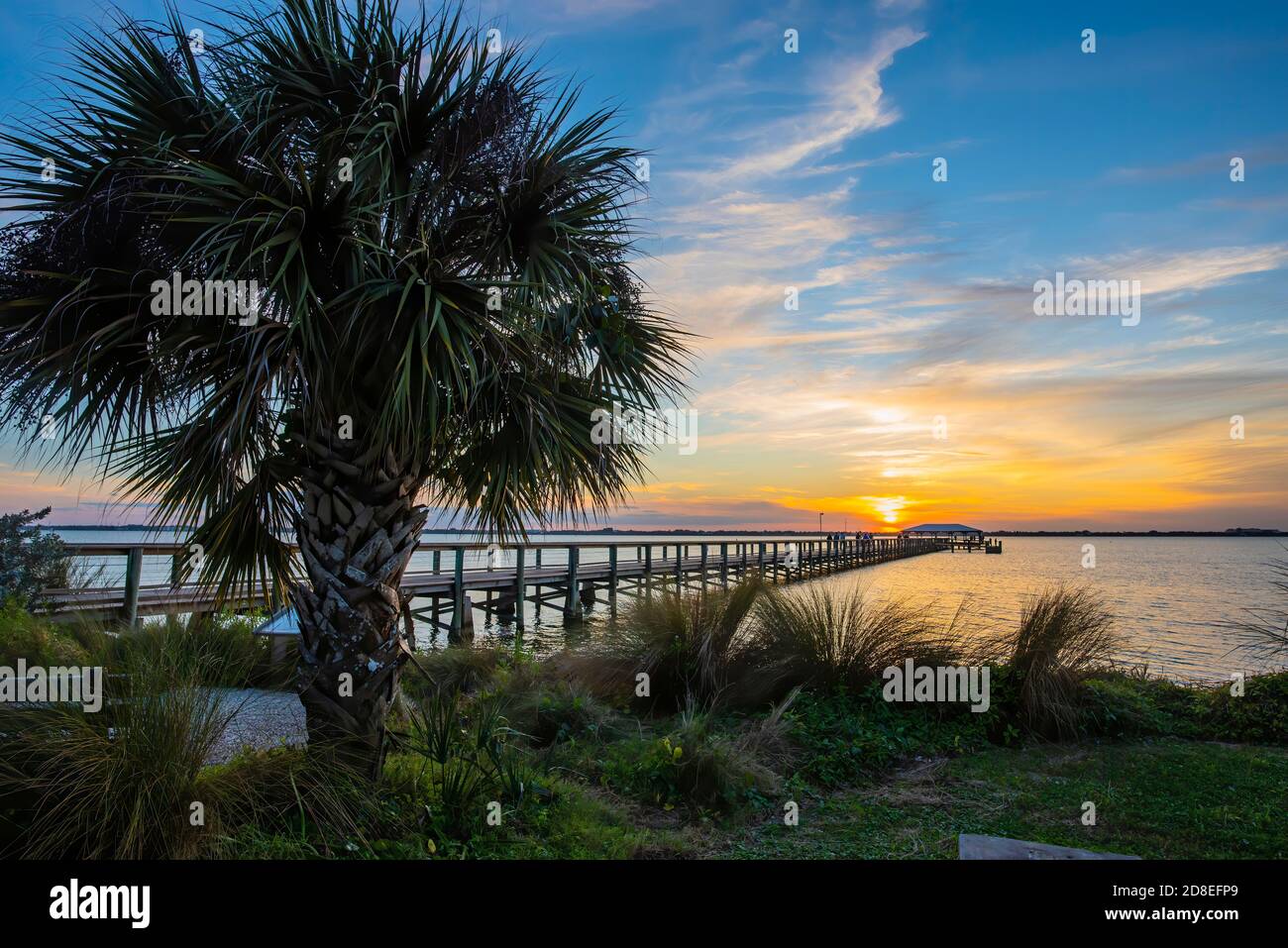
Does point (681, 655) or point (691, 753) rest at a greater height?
point (681, 655)

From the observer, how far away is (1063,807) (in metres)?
5.18

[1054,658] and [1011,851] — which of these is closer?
[1011,851]

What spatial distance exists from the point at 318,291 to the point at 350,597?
2.08 metres

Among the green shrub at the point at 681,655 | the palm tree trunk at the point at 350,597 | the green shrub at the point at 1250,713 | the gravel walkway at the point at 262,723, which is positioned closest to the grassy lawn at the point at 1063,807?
the green shrub at the point at 1250,713

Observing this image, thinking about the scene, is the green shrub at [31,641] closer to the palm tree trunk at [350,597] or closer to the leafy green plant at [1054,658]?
the palm tree trunk at [350,597]

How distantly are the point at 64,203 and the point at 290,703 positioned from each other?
5390mm

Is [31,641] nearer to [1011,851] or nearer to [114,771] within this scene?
[114,771]

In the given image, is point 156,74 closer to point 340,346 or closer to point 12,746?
point 340,346

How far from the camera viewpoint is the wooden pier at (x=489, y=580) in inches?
412

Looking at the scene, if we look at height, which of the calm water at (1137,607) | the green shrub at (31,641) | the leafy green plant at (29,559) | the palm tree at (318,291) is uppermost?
the palm tree at (318,291)

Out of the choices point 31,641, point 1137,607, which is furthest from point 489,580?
point 1137,607

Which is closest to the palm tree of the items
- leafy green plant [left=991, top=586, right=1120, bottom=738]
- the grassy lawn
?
the grassy lawn

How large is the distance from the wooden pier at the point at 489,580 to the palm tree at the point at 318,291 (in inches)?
44.4

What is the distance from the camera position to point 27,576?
10.7 metres
